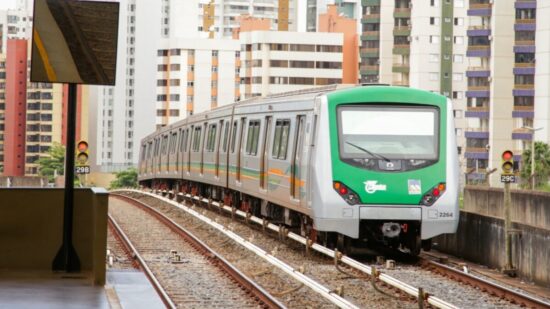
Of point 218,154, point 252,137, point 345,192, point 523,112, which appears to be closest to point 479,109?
point 523,112

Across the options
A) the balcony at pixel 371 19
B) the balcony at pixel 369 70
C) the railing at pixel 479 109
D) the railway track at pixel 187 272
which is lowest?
the railway track at pixel 187 272

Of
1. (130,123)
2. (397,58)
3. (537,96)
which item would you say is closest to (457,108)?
(397,58)

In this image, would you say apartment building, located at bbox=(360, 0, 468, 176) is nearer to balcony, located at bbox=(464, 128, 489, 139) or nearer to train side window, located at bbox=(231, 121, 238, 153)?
balcony, located at bbox=(464, 128, 489, 139)

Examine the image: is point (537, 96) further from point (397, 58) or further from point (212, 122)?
point (212, 122)

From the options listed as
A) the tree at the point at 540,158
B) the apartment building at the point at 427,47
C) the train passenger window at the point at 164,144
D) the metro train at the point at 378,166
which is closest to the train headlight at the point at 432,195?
the metro train at the point at 378,166

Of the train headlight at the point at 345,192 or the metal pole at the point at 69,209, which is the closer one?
the metal pole at the point at 69,209

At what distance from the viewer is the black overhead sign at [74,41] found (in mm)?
13781

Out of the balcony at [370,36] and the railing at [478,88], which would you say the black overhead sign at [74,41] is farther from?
the balcony at [370,36]

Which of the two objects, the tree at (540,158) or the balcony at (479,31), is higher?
the balcony at (479,31)

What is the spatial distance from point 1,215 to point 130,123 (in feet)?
559

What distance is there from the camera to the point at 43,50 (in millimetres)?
13805

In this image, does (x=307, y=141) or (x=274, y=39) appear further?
(x=274, y=39)

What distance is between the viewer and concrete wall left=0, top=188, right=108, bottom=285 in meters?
14.0

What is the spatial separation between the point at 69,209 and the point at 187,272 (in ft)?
16.1
